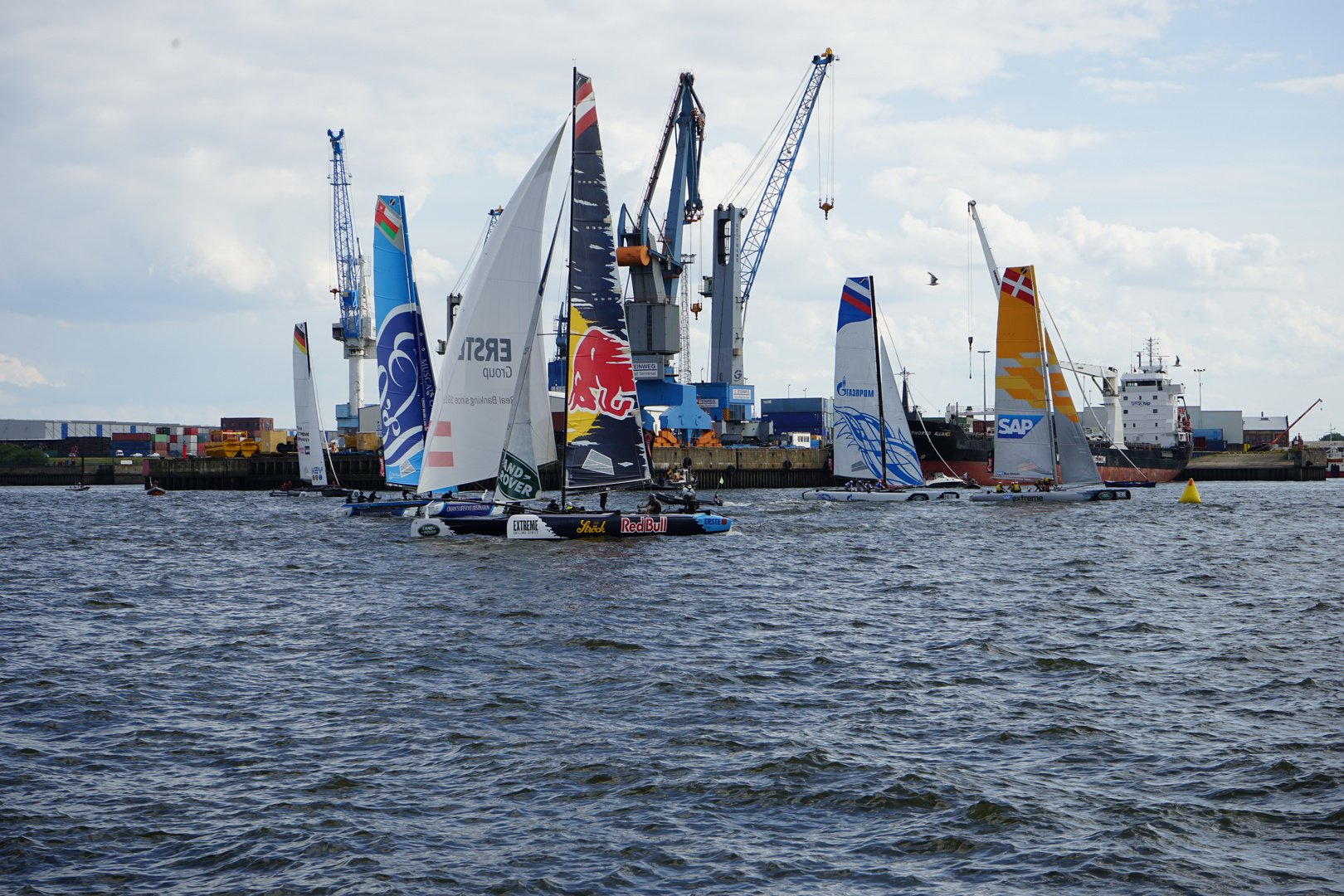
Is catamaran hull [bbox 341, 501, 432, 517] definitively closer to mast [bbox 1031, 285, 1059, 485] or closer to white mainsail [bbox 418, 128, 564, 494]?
white mainsail [bbox 418, 128, 564, 494]

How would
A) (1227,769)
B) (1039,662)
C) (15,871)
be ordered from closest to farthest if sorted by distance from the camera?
(15,871) → (1227,769) → (1039,662)

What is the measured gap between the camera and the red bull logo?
2781 centimetres

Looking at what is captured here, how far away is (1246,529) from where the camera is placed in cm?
3894

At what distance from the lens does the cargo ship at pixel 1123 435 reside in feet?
239

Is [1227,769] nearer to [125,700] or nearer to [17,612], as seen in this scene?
[125,700]

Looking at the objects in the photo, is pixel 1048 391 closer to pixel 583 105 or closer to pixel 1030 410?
pixel 1030 410

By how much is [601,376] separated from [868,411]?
21.9 meters

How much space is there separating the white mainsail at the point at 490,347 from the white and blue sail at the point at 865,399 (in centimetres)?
2197

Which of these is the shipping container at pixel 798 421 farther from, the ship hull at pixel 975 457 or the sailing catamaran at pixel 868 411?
the sailing catamaran at pixel 868 411

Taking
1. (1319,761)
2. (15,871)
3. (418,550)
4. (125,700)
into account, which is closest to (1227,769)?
(1319,761)

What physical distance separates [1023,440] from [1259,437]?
426 feet

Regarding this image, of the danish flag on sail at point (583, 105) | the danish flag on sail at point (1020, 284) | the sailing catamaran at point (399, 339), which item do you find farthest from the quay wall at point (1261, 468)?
the danish flag on sail at point (583, 105)

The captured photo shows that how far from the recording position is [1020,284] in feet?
152

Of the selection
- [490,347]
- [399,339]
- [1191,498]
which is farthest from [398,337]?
[1191,498]
